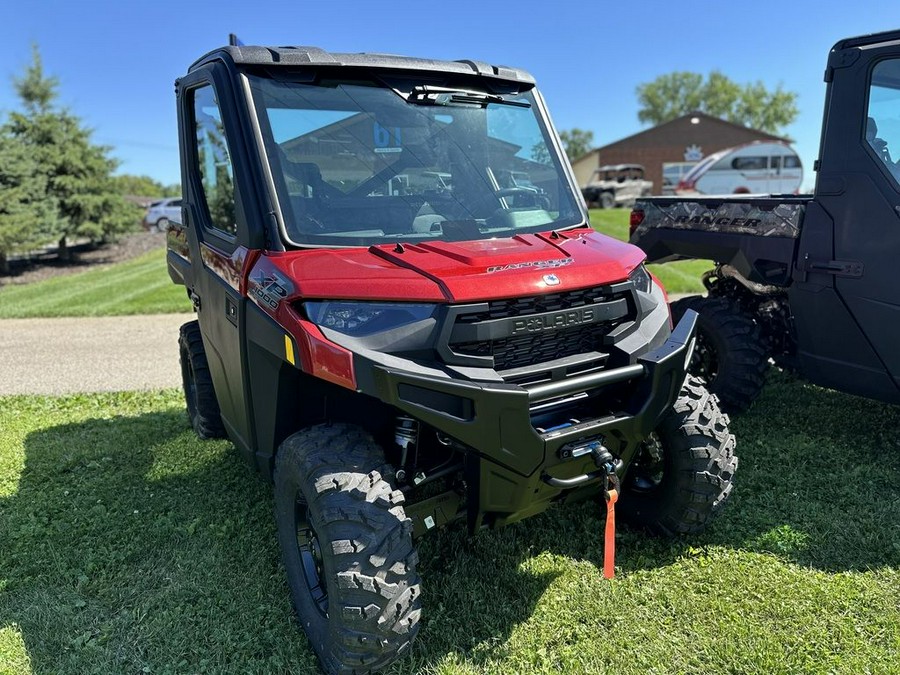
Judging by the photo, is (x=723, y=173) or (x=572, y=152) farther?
(x=572, y=152)

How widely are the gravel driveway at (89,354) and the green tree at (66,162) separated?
28.4ft

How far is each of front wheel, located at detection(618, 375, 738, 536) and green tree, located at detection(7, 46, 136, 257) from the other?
56.0ft

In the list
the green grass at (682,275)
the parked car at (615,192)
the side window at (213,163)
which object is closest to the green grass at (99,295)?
the side window at (213,163)

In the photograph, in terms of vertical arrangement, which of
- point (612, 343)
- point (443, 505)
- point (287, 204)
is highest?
point (287, 204)

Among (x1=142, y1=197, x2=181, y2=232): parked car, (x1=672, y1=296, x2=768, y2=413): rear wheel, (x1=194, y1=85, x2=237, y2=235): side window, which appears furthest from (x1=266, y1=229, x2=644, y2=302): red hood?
(x1=142, y1=197, x2=181, y2=232): parked car

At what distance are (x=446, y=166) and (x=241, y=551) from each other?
2144 millimetres

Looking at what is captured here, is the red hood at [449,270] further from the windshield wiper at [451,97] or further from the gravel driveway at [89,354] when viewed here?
the gravel driveway at [89,354]

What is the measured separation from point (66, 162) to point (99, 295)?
7.39 m

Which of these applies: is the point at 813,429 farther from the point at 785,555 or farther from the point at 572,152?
the point at 572,152

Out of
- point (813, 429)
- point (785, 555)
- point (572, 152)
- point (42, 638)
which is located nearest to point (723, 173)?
point (813, 429)

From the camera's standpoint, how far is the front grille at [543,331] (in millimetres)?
2439

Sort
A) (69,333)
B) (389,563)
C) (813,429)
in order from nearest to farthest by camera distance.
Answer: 1. (389,563)
2. (813,429)
3. (69,333)

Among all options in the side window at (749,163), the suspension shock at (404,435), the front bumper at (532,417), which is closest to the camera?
the front bumper at (532,417)

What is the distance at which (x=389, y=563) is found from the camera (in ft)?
7.66
